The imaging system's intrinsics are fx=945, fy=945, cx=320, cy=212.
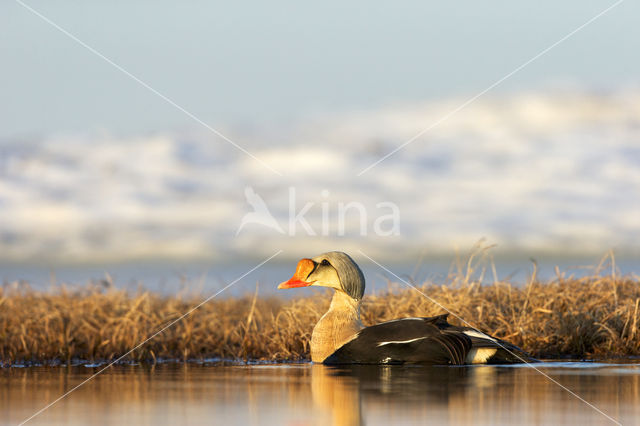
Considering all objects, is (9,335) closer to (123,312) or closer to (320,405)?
(123,312)

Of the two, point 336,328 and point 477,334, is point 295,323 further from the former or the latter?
point 477,334

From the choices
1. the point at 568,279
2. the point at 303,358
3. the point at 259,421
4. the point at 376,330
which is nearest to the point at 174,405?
the point at 259,421

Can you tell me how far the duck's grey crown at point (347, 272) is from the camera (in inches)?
446

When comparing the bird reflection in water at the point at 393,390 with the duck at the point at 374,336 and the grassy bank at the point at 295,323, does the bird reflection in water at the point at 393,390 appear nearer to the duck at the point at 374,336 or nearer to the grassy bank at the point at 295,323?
the duck at the point at 374,336

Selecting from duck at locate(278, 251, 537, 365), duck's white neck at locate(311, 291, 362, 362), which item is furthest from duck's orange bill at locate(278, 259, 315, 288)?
duck's white neck at locate(311, 291, 362, 362)

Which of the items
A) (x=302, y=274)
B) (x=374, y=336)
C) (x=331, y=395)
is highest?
(x=302, y=274)

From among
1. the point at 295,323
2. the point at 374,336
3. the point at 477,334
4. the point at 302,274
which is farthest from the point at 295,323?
the point at 477,334

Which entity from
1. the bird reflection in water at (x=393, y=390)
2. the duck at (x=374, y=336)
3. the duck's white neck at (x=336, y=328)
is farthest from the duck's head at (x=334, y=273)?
the bird reflection in water at (x=393, y=390)

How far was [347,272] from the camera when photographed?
37.2 feet

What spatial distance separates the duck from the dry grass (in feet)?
3.70

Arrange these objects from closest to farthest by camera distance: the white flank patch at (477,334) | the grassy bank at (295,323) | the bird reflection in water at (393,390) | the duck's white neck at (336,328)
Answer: the bird reflection in water at (393,390) → the white flank patch at (477,334) → the duck's white neck at (336,328) → the grassy bank at (295,323)

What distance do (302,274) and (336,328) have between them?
80 centimetres

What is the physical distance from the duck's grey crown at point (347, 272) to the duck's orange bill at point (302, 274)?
0.20m

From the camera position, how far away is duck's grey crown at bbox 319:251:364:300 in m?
11.3
